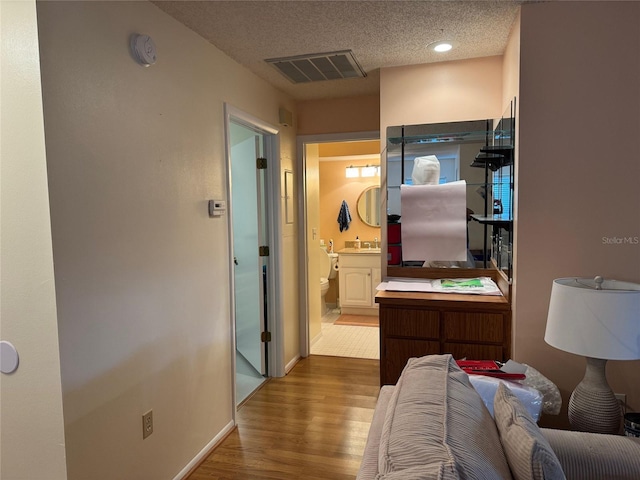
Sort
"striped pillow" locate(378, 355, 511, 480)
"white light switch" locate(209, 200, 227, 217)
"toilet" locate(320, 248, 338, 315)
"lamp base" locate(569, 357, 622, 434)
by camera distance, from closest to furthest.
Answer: "striped pillow" locate(378, 355, 511, 480) → "lamp base" locate(569, 357, 622, 434) → "white light switch" locate(209, 200, 227, 217) → "toilet" locate(320, 248, 338, 315)

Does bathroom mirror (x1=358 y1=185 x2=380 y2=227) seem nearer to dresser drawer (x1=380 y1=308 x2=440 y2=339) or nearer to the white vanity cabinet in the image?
the white vanity cabinet

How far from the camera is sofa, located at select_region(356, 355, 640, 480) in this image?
3.05 feet

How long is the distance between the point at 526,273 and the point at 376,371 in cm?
182

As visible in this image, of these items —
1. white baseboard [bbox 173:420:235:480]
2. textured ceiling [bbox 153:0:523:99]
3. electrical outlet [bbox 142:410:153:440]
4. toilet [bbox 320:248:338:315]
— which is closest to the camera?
electrical outlet [bbox 142:410:153:440]

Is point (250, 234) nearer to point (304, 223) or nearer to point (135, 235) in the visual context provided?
point (304, 223)

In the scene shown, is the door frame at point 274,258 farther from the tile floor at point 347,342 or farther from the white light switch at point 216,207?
the white light switch at point 216,207

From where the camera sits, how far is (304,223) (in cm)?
403

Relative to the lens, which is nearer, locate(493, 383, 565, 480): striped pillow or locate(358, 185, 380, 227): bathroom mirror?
locate(493, 383, 565, 480): striped pillow

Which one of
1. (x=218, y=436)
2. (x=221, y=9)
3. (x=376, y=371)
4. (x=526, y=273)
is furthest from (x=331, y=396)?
(x=221, y=9)

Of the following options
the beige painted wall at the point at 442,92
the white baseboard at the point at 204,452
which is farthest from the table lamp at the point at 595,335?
the white baseboard at the point at 204,452

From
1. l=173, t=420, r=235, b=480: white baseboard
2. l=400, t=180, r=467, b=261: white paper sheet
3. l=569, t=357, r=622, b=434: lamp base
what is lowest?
l=173, t=420, r=235, b=480: white baseboard

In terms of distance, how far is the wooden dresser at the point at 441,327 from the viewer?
245cm

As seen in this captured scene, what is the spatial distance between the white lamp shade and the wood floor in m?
1.35

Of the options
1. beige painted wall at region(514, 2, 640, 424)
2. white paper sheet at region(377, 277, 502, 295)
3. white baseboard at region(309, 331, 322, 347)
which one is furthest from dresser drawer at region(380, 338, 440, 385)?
white baseboard at region(309, 331, 322, 347)
